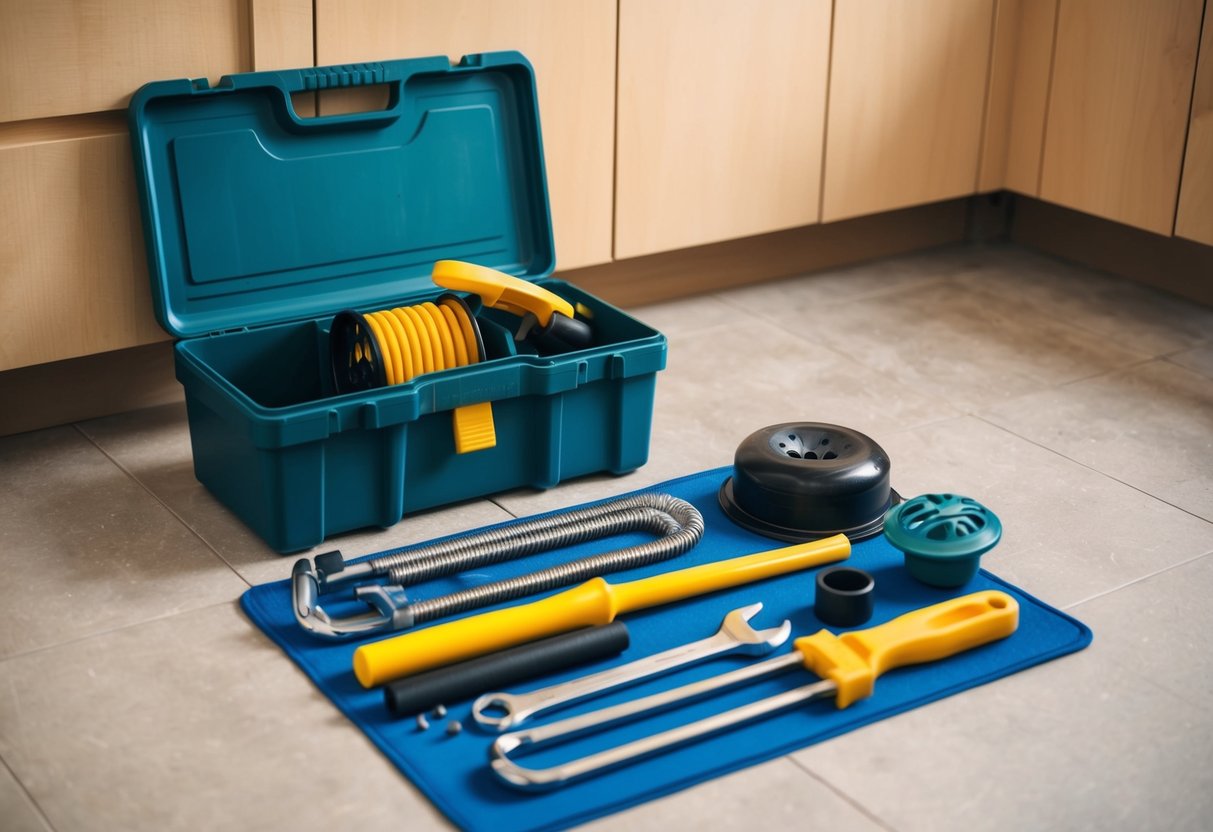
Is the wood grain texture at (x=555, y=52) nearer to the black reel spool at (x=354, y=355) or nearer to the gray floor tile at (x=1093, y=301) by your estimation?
the black reel spool at (x=354, y=355)

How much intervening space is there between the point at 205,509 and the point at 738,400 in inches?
35.0

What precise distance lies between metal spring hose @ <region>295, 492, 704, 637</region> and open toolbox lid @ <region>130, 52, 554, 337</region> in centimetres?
51

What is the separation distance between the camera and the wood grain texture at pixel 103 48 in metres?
1.89

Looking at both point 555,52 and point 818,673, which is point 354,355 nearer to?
point 555,52

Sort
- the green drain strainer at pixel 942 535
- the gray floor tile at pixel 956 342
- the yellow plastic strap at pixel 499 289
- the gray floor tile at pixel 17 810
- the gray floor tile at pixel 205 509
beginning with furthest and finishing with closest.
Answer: the gray floor tile at pixel 956 342 < the yellow plastic strap at pixel 499 289 < the gray floor tile at pixel 205 509 < the green drain strainer at pixel 942 535 < the gray floor tile at pixel 17 810

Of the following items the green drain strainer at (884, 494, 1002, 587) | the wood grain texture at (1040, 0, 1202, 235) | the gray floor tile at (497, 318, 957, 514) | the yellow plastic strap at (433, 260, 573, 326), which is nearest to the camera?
the green drain strainer at (884, 494, 1002, 587)

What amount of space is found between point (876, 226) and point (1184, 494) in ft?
3.70

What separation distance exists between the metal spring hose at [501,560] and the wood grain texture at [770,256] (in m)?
0.84

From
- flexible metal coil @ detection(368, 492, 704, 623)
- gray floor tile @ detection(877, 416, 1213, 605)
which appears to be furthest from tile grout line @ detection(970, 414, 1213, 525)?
flexible metal coil @ detection(368, 492, 704, 623)

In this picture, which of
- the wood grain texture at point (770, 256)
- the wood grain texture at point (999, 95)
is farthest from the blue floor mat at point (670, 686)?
the wood grain texture at point (999, 95)

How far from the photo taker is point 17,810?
138 centimetres

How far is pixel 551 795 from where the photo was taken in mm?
1411

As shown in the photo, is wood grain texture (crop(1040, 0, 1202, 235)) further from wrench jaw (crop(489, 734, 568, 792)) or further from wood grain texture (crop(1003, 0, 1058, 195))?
wrench jaw (crop(489, 734, 568, 792))

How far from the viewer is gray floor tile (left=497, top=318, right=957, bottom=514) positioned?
213 centimetres
